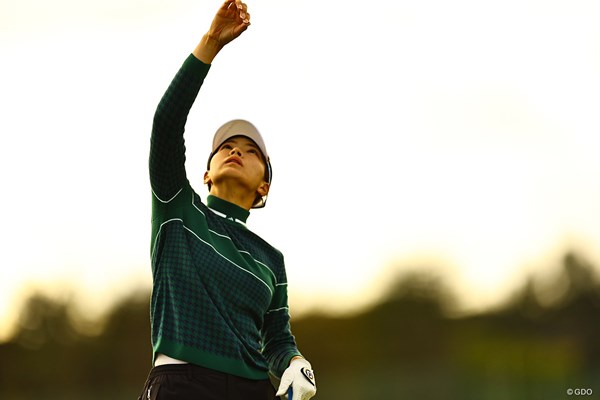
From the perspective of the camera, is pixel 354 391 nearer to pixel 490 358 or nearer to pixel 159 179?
pixel 490 358

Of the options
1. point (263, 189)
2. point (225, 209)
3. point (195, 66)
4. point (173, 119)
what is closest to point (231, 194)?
point (225, 209)

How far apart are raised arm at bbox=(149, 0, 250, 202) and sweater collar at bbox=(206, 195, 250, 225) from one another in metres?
0.48

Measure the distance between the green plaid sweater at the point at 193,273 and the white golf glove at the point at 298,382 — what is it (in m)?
0.11

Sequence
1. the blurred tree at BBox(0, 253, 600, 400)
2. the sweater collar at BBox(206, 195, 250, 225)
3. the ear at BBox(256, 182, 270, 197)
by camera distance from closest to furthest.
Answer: the sweater collar at BBox(206, 195, 250, 225)
the ear at BBox(256, 182, 270, 197)
the blurred tree at BBox(0, 253, 600, 400)

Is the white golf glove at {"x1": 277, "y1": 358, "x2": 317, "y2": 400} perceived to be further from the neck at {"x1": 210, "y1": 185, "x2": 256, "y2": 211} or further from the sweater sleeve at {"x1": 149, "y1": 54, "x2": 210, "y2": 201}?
the sweater sleeve at {"x1": 149, "y1": 54, "x2": 210, "y2": 201}

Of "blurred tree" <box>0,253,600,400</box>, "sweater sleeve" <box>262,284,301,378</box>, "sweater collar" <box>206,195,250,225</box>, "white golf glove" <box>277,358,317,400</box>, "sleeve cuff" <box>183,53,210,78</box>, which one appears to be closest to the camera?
"sleeve cuff" <box>183,53,210,78</box>

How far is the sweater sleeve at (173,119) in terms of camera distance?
4.05 metres

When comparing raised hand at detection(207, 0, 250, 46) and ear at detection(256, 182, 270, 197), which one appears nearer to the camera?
raised hand at detection(207, 0, 250, 46)

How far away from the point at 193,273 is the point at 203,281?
6cm

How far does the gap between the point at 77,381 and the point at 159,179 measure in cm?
3334

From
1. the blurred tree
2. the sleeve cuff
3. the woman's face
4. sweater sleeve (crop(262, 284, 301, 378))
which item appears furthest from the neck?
the blurred tree

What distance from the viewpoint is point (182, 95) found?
4055 mm

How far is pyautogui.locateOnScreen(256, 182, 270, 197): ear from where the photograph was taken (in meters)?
4.90

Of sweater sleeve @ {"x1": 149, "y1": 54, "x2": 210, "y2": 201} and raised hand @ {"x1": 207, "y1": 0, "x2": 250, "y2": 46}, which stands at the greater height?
raised hand @ {"x1": 207, "y1": 0, "x2": 250, "y2": 46}
